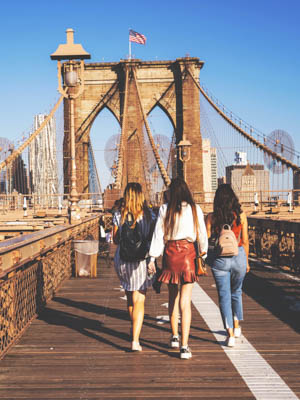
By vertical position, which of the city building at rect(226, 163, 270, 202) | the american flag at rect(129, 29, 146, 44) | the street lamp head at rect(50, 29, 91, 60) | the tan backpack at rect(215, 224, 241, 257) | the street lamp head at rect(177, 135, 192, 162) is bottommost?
the tan backpack at rect(215, 224, 241, 257)

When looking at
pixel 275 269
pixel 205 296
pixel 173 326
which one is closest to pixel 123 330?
pixel 173 326

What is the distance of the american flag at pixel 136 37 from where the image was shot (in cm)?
5158

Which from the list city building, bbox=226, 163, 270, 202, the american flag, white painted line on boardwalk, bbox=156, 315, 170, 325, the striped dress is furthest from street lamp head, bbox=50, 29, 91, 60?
the american flag

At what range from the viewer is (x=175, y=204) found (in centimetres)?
470

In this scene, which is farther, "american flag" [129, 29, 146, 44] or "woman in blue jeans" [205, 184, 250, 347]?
"american flag" [129, 29, 146, 44]

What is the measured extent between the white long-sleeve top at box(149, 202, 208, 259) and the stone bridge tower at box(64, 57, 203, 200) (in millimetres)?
38822

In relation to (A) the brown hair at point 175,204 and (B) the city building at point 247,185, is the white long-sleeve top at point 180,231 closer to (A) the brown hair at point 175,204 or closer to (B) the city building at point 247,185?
(A) the brown hair at point 175,204

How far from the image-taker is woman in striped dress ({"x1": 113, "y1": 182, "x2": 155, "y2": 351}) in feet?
15.8

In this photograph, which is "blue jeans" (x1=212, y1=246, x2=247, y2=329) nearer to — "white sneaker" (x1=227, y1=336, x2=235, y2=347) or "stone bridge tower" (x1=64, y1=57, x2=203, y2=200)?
"white sneaker" (x1=227, y1=336, x2=235, y2=347)

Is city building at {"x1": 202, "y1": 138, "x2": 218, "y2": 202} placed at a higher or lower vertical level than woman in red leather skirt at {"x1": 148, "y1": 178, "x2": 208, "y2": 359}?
higher

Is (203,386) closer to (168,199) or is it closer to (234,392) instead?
(234,392)

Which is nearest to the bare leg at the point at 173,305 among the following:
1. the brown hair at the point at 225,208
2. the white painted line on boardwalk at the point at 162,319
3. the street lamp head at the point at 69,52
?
the brown hair at the point at 225,208

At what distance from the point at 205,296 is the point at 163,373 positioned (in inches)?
145

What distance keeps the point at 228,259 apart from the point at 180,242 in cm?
64
